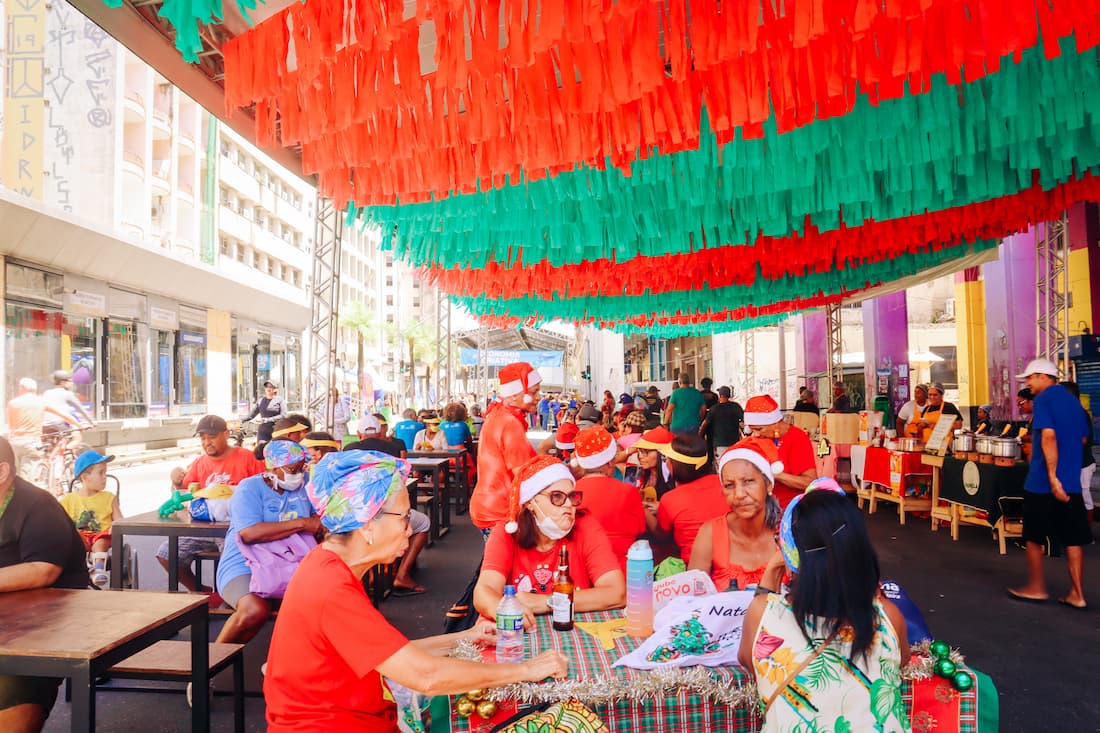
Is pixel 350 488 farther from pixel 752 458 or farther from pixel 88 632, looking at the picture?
pixel 752 458

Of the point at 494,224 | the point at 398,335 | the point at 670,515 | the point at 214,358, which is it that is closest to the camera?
the point at 670,515

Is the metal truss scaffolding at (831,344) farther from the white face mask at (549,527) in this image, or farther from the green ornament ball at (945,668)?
the green ornament ball at (945,668)

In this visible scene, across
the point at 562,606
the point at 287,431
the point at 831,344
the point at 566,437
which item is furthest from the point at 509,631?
the point at 831,344

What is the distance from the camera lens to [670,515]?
396 centimetres

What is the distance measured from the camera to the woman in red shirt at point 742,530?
3.17 m

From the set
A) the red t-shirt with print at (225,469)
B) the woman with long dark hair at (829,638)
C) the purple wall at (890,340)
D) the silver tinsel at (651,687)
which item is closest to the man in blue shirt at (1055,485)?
the silver tinsel at (651,687)

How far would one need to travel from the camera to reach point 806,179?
418 cm

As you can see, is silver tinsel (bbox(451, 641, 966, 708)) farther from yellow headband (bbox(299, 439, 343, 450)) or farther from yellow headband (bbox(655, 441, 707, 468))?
yellow headband (bbox(299, 439, 343, 450))

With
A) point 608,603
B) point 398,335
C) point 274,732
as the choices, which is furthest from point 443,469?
point 398,335

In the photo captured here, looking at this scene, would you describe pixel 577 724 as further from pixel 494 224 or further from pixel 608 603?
pixel 494 224

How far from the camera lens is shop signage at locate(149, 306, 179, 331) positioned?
21.7 m

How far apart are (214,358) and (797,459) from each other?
81.0 feet

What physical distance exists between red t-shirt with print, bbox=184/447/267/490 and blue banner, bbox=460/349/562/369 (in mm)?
16645

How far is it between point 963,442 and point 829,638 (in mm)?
6491
